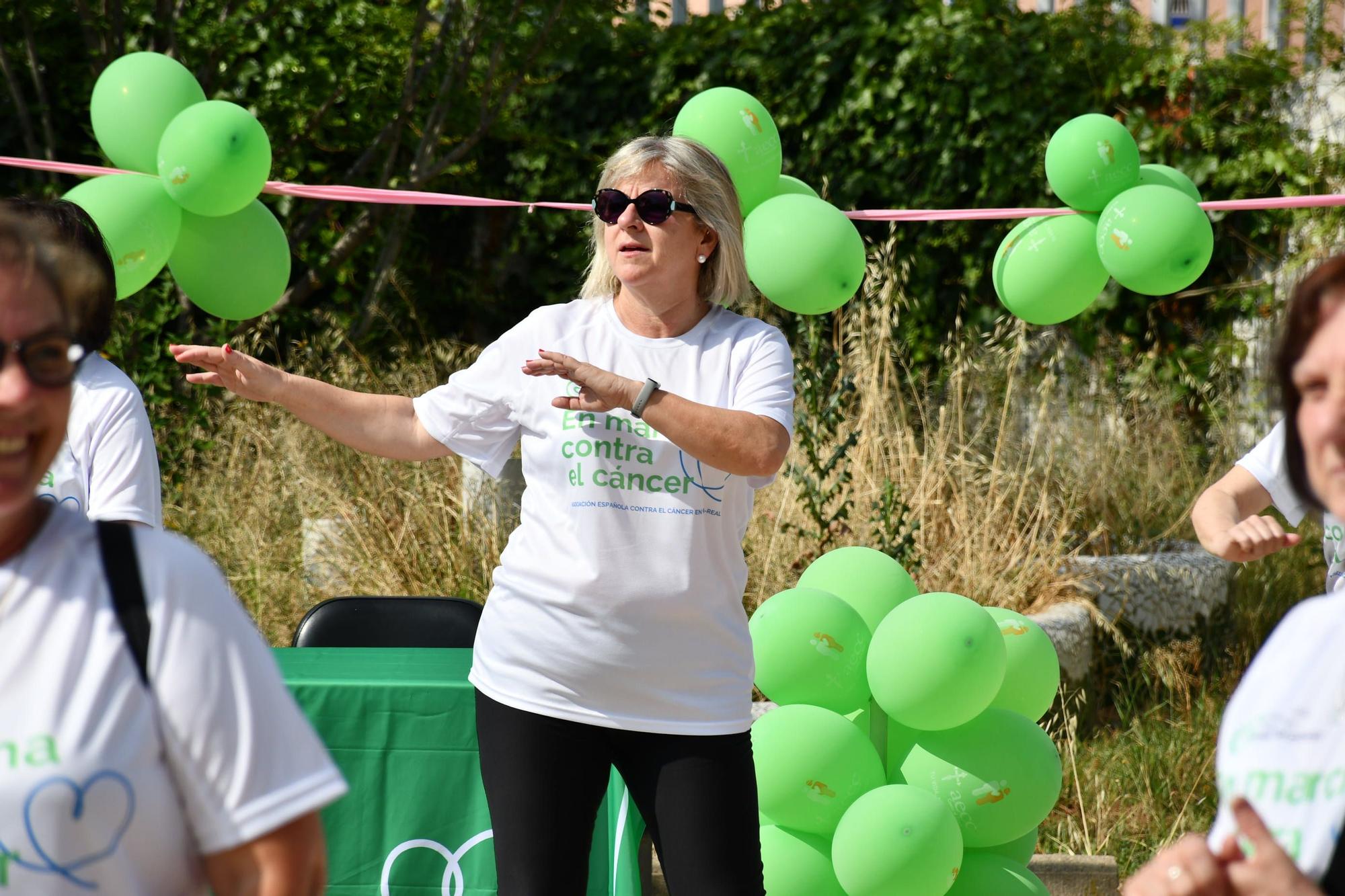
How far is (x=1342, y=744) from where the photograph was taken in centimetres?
106

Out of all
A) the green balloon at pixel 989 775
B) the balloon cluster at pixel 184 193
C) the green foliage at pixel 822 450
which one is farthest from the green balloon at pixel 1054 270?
the balloon cluster at pixel 184 193

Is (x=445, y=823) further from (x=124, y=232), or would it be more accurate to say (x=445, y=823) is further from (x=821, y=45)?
(x=821, y=45)

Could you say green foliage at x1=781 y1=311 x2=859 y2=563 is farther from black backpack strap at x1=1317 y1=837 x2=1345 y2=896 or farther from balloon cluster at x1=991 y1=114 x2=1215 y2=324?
black backpack strap at x1=1317 y1=837 x2=1345 y2=896

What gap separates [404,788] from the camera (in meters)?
2.77

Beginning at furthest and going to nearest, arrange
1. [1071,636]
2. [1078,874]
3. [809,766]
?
1. [1071,636]
2. [1078,874]
3. [809,766]

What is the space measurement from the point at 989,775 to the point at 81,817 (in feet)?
6.73

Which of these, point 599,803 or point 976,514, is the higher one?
point 599,803

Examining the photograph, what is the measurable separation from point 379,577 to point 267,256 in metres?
1.90

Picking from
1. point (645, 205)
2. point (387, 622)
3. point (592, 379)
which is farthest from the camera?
point (387, 622)

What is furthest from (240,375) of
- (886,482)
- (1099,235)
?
(886,482)

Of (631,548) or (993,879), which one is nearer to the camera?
(631,548)

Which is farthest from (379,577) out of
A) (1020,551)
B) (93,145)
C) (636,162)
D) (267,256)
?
(93,145)

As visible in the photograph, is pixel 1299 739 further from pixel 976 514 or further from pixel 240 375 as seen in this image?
pixel 976 514

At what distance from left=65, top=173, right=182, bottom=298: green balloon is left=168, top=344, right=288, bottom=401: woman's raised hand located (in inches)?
19.6
